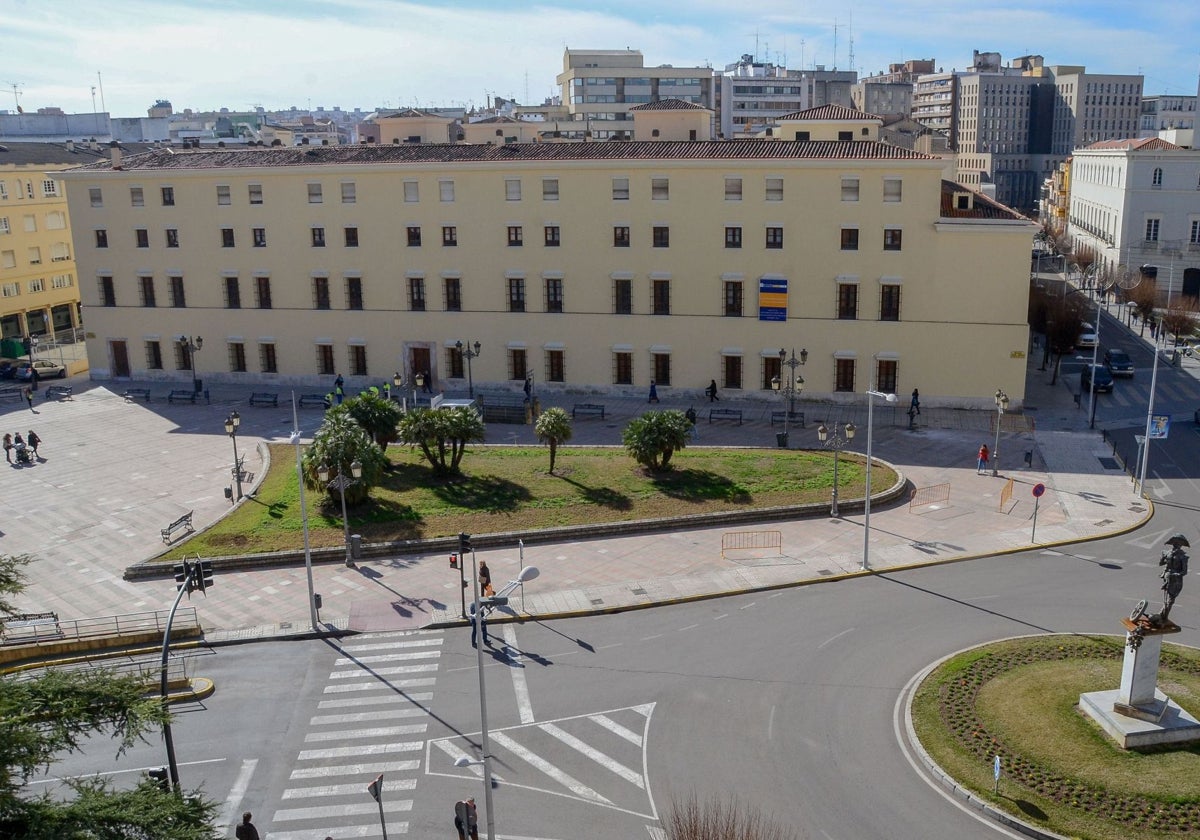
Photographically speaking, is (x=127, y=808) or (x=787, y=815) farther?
(x=787, y=815)

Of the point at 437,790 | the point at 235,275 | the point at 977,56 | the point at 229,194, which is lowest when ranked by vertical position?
the point at 437,790

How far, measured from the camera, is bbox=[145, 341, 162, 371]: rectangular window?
59.4 meters

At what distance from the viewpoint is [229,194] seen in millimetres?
55844

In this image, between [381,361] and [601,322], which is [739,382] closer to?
[601,322]

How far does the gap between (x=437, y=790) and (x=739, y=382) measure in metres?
33.5

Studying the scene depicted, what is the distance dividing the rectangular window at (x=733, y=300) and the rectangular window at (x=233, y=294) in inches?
1059

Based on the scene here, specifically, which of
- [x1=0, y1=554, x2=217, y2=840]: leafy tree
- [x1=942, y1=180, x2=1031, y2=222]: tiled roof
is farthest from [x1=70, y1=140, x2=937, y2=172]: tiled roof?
[x1=0, y1=554, x2=217, y2=840]: leafy tree

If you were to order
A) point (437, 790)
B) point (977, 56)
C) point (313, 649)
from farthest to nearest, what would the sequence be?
1. point (977, 56)
2. point (313, 649)
3. point (437, 790)

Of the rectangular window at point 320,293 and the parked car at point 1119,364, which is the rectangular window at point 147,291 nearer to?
the rectangular window at point 320,293

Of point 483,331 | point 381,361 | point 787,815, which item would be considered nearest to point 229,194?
point 381,361

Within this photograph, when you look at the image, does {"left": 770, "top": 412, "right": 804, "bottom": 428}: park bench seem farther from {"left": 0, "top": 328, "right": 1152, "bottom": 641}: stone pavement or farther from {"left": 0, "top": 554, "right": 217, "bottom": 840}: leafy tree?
{"left": 0, "top": 554, "right": 217, "bottom": 840}: leafy tree

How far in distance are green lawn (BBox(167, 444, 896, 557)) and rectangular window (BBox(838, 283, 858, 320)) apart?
32.3 feet

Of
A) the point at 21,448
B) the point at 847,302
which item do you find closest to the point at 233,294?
the point at 21,448

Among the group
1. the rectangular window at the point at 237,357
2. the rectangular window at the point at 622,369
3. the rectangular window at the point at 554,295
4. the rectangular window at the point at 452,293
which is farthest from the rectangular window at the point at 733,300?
the rectangular window at the point at 237,357
